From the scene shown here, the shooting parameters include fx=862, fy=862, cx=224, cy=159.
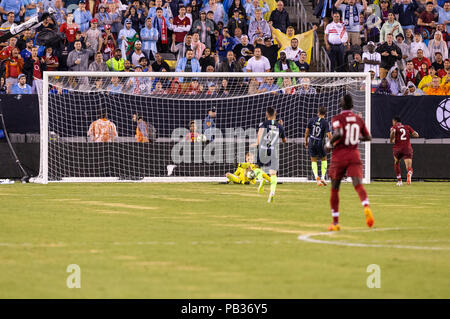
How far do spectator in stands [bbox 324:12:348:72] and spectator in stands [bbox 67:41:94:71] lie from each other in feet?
28.7

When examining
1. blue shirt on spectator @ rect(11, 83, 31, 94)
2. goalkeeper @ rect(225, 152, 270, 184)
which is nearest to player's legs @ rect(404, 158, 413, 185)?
goalkeeper @ rect(225, 152, 270, 184)

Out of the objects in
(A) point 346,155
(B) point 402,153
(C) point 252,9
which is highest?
(C) point 252,9

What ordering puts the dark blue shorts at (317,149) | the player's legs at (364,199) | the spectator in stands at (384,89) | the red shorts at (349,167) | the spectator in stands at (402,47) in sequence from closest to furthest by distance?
the player's legs at (364,199), the red shorts at (349,167), the dark blue shorts at (317,149), the spectator in stands at (384,89), the spectator in stands at (402,47)

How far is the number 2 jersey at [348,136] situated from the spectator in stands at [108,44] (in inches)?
686

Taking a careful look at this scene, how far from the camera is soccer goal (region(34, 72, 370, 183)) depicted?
27.1 metres

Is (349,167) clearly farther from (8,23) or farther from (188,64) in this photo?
(8,23)

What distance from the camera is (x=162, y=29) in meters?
31.1

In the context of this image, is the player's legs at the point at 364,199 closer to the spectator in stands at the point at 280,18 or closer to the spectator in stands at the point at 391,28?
the spectator in stands at the point at 280,18

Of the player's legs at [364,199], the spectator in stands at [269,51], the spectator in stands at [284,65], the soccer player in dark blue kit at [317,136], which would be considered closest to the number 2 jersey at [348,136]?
the player's legs at [364,199]

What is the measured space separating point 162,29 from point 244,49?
306 centimetres

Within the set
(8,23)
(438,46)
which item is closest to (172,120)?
(8,23)

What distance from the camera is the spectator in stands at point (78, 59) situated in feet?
96.2

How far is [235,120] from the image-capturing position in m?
28.3
